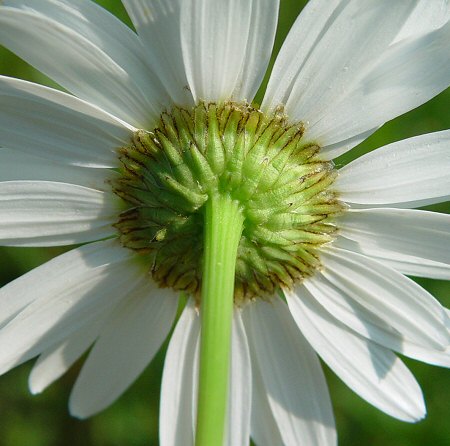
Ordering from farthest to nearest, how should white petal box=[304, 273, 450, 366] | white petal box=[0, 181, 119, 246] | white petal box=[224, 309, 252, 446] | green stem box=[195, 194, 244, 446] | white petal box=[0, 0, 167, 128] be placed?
1. white petal box=[224, 309, 252, 446]
2. white petal box=[304, 273, 450, 366]
3. white petal box=[0, 181, 119, 246]
4. white petal box=[0, 0, 167, 128]
5. green stem box=[195, 194, 244, 446]

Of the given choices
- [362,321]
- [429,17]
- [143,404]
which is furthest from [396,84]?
[143,404]

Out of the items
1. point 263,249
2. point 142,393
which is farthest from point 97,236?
point 142,393

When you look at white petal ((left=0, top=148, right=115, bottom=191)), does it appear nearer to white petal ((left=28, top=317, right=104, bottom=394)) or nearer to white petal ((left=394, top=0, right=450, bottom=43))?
white petal ((left=28, top=317, right=104, bottom=394))

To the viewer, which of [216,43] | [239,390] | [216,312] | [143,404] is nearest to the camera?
[216,312]

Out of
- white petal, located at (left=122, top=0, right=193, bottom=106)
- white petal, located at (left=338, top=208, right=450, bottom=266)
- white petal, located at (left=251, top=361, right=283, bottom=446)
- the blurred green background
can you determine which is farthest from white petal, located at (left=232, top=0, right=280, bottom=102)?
the blurred green background

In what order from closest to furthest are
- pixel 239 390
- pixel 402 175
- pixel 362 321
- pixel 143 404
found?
pixel 402 175 → pixel 362 321 → pixel 239 390 → pixel 143 404

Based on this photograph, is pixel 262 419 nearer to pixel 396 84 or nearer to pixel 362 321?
pixel 362 321
